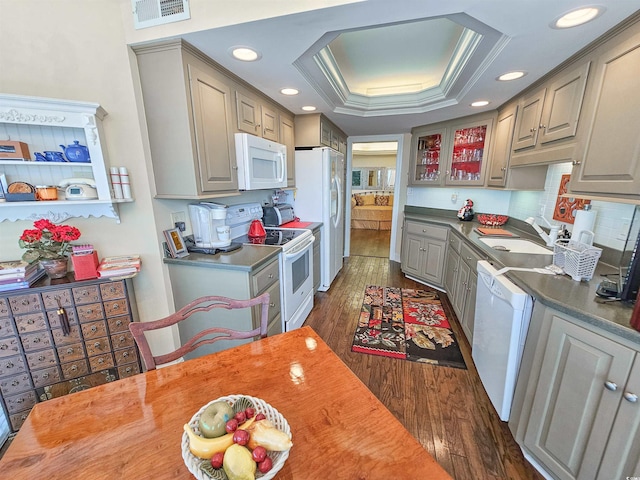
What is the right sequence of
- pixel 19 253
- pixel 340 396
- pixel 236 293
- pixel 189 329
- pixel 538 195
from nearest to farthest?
pixel 340 396, pixel 19 253, pixel 236 293, pixel 189 329, pixel 538 195

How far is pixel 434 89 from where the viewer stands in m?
2.53

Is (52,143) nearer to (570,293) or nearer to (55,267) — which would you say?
(55,267)

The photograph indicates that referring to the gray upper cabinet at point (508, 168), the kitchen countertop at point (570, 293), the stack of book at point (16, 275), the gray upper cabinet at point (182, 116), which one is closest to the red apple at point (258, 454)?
the kitchen countertop at point (570, 293)

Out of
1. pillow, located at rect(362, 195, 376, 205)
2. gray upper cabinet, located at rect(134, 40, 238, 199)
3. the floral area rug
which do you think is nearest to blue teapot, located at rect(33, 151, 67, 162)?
gray upper cabinet, located at rect(134, 40, 238, 199)

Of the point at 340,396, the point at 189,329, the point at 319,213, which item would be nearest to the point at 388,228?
the point at 319,213

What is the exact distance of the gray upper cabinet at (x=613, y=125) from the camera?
120 centimetres

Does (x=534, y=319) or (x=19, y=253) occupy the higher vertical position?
(x=19, y=253)

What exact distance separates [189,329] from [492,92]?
10.3 feet

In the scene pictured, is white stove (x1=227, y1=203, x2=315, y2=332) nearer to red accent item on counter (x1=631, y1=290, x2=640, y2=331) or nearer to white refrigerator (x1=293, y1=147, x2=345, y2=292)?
white refrigerator (x1=293, y1=147, x2=345, y2=292)

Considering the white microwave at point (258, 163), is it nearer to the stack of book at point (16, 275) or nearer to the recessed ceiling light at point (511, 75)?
the stack of book at point (16, 275)

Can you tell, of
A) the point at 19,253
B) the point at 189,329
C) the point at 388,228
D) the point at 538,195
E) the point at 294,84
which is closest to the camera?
the point at 19,253

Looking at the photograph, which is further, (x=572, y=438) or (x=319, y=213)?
(x=319, y=213)

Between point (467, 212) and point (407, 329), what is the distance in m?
1.72

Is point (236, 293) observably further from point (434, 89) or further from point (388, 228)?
point (388, 228)
